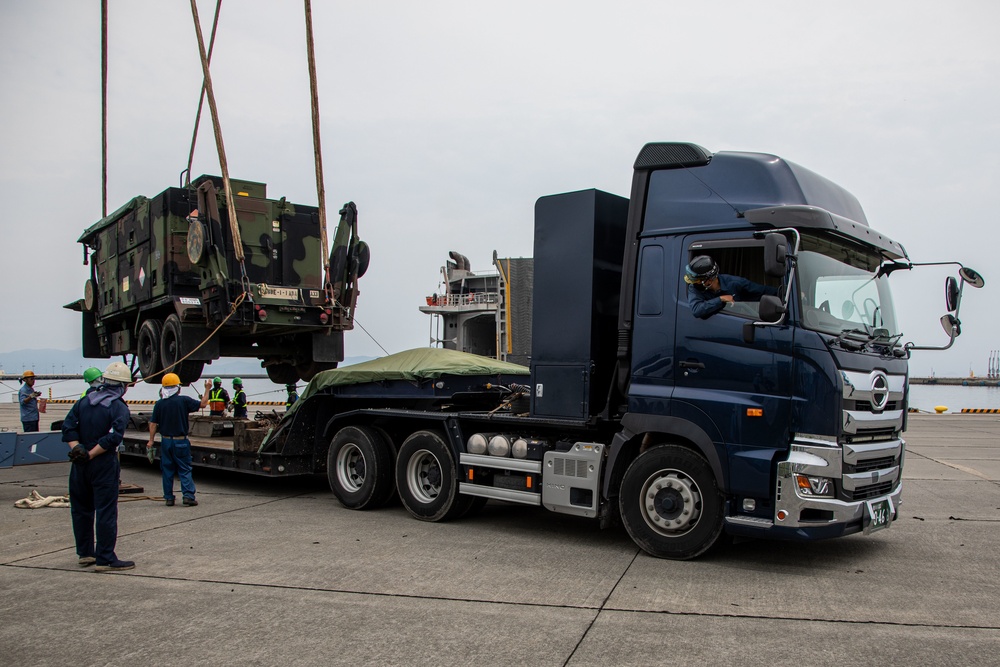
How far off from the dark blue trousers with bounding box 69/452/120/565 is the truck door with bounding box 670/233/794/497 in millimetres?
4478

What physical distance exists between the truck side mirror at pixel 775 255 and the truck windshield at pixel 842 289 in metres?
0.47

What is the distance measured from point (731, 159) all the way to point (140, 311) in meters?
9.34

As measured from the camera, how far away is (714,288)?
21.9 feet

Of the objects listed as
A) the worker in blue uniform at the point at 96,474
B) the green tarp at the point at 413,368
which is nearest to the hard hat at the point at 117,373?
the worker in blue uniform at the point at 96,474

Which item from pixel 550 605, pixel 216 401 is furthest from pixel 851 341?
pixel 216 401

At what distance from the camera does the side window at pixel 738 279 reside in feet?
21.5

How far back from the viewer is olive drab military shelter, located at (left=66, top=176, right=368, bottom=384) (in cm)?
1134

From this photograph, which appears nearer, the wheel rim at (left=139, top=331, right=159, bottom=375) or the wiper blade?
the wiper blade

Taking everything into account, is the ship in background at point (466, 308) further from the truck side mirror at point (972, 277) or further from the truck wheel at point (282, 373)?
the truck side mirror at point (972, 277)

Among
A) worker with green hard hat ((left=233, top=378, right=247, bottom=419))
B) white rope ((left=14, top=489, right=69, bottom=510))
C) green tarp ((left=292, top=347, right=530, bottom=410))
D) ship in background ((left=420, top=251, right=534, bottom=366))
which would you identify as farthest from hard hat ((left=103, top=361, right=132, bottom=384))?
ship in background ((left=420, top=251, right=534, bottom=366))

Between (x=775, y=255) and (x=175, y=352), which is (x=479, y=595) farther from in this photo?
(x=175, y=352)

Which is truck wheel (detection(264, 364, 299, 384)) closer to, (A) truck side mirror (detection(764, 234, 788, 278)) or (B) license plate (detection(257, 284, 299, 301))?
(B) license plate (detection(257, 284, 299, 301))

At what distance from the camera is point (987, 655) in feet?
15.0

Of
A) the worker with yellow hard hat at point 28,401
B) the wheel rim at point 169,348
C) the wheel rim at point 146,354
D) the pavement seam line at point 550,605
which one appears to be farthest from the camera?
the worker with yellow hard hat at point 28,401
